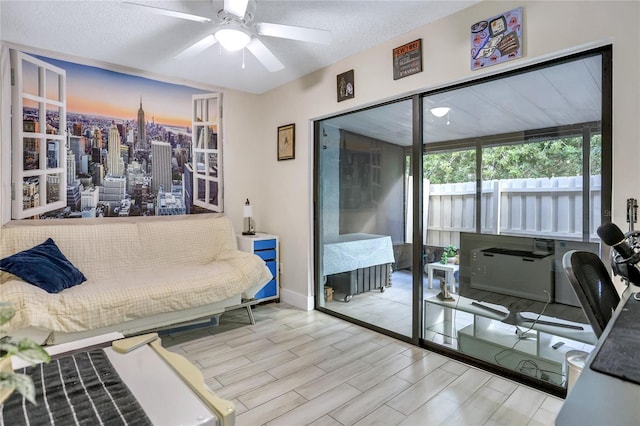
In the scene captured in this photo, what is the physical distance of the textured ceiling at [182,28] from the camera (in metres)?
2.32

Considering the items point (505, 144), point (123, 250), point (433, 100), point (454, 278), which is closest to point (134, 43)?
point (123, 250)

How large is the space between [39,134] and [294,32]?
2.45 meters

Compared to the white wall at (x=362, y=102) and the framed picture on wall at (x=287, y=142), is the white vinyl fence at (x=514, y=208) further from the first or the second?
the framed picture on wall at (x=287, y=142)

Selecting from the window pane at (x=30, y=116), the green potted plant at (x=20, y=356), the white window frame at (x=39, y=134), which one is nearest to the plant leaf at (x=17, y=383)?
the green potted plant at (x=20, y=356)

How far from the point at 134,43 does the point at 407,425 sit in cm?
340

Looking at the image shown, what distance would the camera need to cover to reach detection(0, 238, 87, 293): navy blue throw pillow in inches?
93.0

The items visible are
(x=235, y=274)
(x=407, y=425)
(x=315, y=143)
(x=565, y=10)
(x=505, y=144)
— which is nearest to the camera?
(x=407, y=425)

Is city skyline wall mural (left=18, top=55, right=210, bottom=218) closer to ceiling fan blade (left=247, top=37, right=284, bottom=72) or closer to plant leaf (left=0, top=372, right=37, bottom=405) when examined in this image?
ceiling fan blade (left=247, top=37, right=284, bottom=72)

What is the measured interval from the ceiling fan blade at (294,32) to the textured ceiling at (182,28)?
26 centimetres

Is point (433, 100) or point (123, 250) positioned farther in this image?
point (123, 250)

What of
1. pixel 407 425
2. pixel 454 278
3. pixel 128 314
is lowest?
pixel 407 425

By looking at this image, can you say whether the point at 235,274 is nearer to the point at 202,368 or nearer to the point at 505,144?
the point at 202,368

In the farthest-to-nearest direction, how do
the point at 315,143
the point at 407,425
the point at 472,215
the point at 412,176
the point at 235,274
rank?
the point at 315,143 < the point at 235,274 < the point at 412,176 < the point at 472,215 < the point at 407,425

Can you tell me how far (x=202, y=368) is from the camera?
94.8 inches
